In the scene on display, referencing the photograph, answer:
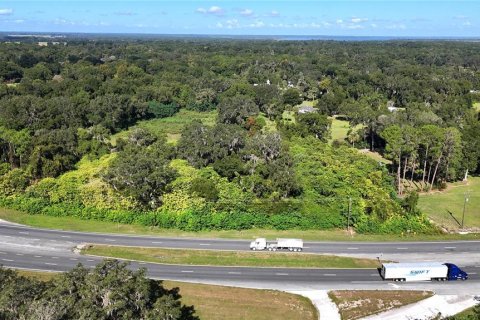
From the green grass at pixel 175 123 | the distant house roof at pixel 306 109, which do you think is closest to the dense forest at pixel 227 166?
the green grass at pixel 175 123

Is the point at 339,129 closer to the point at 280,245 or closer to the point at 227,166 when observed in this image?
the point at 227,166

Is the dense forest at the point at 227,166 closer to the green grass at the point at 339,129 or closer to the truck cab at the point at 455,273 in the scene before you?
the green grass at the point at 339,129

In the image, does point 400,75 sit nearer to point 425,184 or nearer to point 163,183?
point 425,184

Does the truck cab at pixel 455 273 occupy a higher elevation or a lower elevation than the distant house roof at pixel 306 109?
lower

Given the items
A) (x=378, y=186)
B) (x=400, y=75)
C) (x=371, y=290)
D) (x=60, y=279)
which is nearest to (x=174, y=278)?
(x=60, y=279)

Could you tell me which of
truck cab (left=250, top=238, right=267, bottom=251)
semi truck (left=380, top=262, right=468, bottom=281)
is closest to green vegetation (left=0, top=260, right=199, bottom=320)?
truck cab (left=250, top=238, right=267, bottom=251)

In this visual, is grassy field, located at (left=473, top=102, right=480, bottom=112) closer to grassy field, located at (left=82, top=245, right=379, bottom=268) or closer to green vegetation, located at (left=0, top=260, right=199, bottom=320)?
grassy field, located at (left=82, top=245, right=379, bottom=268)
